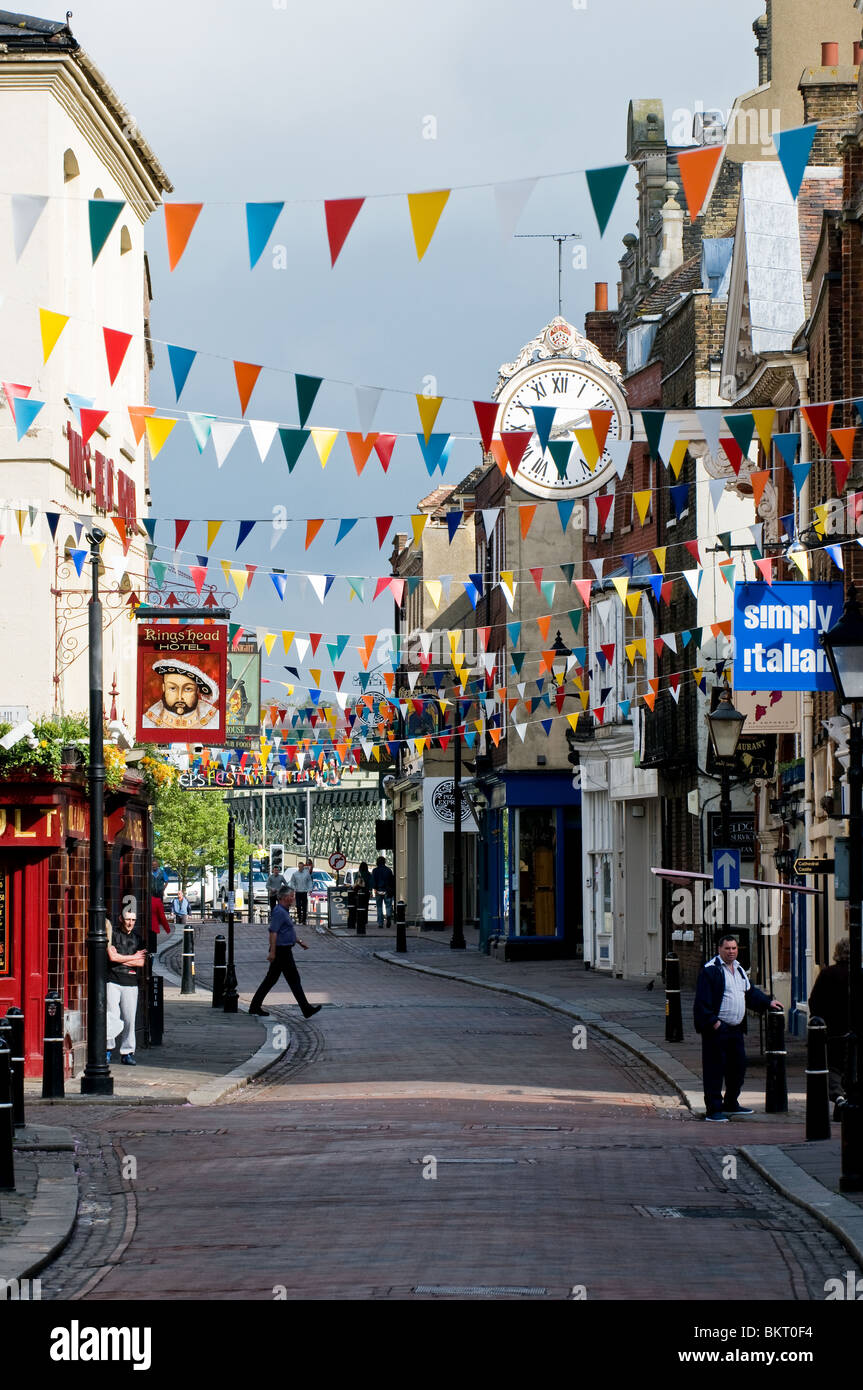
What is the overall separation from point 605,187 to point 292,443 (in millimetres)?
5889

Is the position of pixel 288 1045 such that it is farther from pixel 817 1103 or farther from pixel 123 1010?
pixel 817 1103

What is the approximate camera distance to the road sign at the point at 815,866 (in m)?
25.8

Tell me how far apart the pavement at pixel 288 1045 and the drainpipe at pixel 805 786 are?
937mm

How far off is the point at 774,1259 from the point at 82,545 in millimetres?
16239

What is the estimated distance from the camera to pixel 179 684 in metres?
25.1

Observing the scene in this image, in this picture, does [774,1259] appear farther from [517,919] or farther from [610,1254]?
[517,919]

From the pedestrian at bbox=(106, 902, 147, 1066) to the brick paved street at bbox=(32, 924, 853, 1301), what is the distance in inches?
51.8

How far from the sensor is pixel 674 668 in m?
40.2

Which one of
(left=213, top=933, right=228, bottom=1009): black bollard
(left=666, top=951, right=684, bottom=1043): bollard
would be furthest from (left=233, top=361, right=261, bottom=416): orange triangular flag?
(left=213, top=933, right=228, bottom=1009): black bollard

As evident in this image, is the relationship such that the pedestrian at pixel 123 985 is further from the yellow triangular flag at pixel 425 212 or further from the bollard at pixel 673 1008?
the yellow triangular flag at pixel 425 212

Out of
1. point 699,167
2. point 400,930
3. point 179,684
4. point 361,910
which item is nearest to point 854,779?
point 699,167

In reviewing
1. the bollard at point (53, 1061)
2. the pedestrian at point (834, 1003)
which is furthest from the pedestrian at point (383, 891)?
the pedestrian at point (834, 1003)

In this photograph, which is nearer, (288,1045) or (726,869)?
(726,869)

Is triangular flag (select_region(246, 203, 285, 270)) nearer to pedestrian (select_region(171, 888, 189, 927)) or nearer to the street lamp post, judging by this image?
the street lamp post
